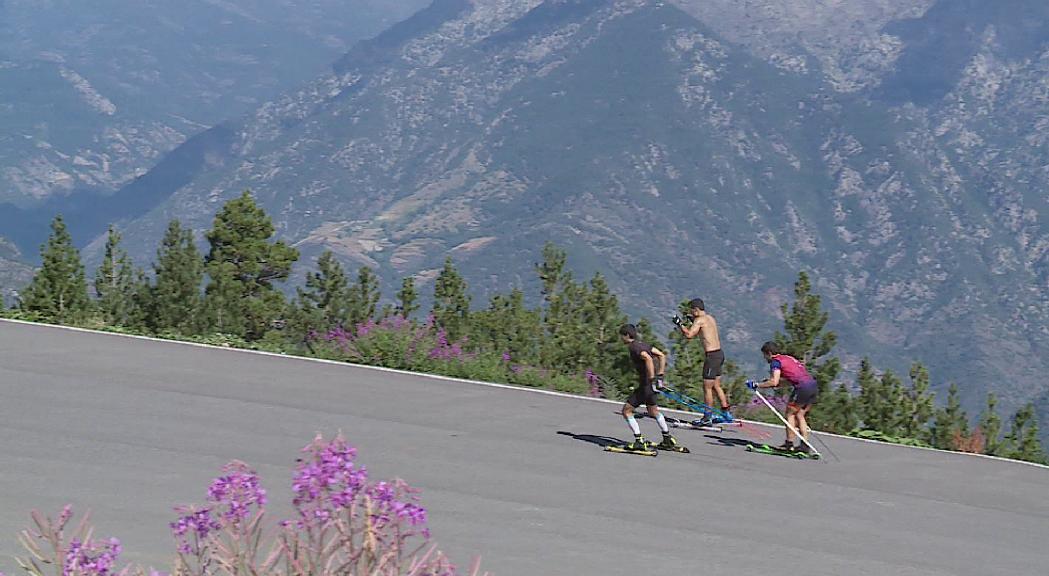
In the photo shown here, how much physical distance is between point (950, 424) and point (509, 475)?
12381 mm

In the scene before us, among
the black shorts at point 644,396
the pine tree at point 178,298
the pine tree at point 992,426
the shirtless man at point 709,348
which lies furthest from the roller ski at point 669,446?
the pine tree at point 178,298

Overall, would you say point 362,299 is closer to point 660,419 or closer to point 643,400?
point 643,400

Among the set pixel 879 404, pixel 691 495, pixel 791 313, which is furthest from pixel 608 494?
pixel 791 313

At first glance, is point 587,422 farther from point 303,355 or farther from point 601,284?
point 601,284

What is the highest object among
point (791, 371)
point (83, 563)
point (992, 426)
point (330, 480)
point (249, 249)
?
point (249, 249)

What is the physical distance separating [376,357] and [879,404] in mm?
9904

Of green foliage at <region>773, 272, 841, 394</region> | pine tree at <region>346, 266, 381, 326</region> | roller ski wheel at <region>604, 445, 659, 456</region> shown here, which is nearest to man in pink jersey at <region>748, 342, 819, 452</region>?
roller ski wheel at <region>604, 445, 659, 456</region>

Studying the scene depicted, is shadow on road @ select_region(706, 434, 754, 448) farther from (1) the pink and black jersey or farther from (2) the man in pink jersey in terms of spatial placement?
(1) the pink and black jersey

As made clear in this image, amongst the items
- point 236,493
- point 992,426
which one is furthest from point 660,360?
point 992,426

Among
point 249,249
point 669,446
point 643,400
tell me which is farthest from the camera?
point 249,249

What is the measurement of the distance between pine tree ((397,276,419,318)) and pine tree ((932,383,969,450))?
10.9 metres

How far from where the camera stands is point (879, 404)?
2297 cm

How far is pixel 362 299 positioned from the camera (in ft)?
94.9

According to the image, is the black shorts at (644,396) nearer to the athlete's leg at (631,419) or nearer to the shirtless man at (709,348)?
the athlete's leg at (631,419)
